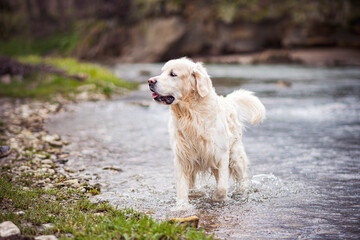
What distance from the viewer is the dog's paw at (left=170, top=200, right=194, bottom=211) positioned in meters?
4.65

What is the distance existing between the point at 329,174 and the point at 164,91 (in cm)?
285

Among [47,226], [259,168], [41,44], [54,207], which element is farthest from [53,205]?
[41,44]

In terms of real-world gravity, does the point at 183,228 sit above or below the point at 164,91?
below

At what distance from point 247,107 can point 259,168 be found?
1.02 m

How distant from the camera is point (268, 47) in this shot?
34.4 m

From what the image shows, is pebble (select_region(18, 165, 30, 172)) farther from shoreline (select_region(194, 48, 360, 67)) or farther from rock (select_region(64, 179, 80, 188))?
shoreline (select_region(194, 48, 360, 67))

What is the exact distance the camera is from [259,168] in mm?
6383

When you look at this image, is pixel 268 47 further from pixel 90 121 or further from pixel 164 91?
pixel 164 91

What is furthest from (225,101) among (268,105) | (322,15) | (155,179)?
(322,15)

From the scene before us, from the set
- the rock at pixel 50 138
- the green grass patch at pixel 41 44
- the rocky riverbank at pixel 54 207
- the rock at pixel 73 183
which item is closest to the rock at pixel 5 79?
the rock at pixel 50 138

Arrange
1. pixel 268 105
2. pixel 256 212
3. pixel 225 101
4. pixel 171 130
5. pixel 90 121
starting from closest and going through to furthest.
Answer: pixel 256 212 → pixel 171 130 → pixel 225 101 → pixel 90 121 → pixel 268 105

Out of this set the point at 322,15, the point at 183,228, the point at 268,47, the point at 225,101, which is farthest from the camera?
the point at 268,47

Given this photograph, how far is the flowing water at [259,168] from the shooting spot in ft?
14.0

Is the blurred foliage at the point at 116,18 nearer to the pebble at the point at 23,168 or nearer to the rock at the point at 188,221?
the pebble at the point at 23,168
